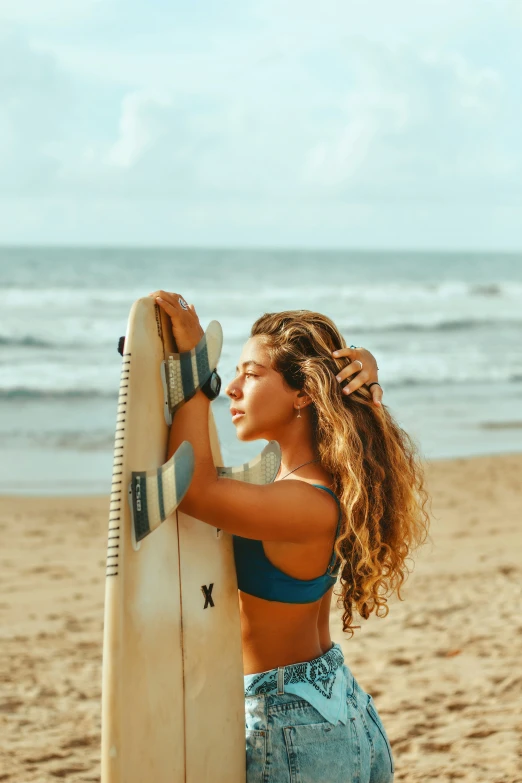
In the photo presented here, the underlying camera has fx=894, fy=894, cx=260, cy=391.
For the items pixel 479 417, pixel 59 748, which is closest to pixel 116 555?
pixel 59 748

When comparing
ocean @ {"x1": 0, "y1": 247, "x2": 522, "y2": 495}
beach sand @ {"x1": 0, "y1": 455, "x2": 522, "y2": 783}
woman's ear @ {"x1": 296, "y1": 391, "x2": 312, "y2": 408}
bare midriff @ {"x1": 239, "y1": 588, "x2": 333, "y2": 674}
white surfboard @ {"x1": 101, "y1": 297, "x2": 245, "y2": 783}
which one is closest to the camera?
white surfboard @ {"x1": 101, "y1": 297, "x2": 245, "y2": 783}

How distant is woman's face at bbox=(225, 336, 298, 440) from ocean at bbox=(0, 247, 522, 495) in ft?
1.21

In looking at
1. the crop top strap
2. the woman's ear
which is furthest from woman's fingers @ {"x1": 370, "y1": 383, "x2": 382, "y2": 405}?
the crop top strap

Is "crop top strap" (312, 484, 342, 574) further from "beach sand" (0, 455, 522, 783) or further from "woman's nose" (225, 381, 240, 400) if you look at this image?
"beach sand" (0, 455, 522, 783)

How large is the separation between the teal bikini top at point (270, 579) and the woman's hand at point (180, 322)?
48cm

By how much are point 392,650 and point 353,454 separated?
11.2ft

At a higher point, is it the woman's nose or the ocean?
the ocean

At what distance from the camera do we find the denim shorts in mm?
2156

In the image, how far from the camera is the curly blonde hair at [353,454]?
228cm

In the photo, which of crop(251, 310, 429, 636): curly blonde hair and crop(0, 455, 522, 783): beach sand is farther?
crop(0, 455, 522, 783): beach sand

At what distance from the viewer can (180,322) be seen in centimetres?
221

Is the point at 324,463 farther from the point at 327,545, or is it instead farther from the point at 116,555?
the point at 116,555

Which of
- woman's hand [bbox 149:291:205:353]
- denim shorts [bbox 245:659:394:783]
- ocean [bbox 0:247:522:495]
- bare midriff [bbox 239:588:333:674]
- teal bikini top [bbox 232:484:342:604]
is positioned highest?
ocean [bbox 0:247:522:495]

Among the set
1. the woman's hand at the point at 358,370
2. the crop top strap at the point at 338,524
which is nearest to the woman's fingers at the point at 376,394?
the woman's hand at the point at 358,370
